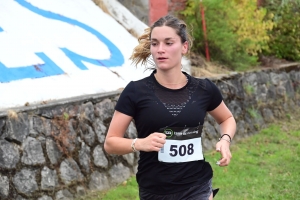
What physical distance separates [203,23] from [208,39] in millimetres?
352

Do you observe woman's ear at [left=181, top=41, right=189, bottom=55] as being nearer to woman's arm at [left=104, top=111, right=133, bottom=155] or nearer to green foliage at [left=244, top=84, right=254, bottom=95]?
woman's arm at [left=104, top=111, right=133, bottom=155]

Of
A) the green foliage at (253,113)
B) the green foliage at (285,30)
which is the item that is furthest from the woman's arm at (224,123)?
the green foliage at (285,30)

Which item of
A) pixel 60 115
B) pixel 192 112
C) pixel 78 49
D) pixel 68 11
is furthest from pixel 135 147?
pixel 68 11

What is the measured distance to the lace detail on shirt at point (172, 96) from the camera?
3906 millimetres

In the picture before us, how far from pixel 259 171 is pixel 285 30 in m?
6.10

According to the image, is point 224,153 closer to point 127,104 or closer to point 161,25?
point 127,104

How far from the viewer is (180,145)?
3.95 metres

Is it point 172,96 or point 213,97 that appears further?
point 213,97

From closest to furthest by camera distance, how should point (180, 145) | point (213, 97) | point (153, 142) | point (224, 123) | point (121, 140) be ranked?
point (153, 142) → point (121, 140) → point (180, 145) → point (213, 97) → point (224, 123)

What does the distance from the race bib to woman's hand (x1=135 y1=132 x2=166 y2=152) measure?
28 cm

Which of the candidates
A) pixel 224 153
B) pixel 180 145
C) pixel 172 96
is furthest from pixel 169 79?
pixel 224 153

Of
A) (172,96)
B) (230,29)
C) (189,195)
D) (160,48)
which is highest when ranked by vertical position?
(230,29)

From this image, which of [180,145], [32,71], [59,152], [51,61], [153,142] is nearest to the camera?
[153,142]

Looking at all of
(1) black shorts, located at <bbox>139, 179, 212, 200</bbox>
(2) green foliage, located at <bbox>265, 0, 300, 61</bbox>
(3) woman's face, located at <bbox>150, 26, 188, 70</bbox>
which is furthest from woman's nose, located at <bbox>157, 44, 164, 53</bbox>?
(2) green foliage, located at <bbox>265, 0, 300, 61</bbox>
